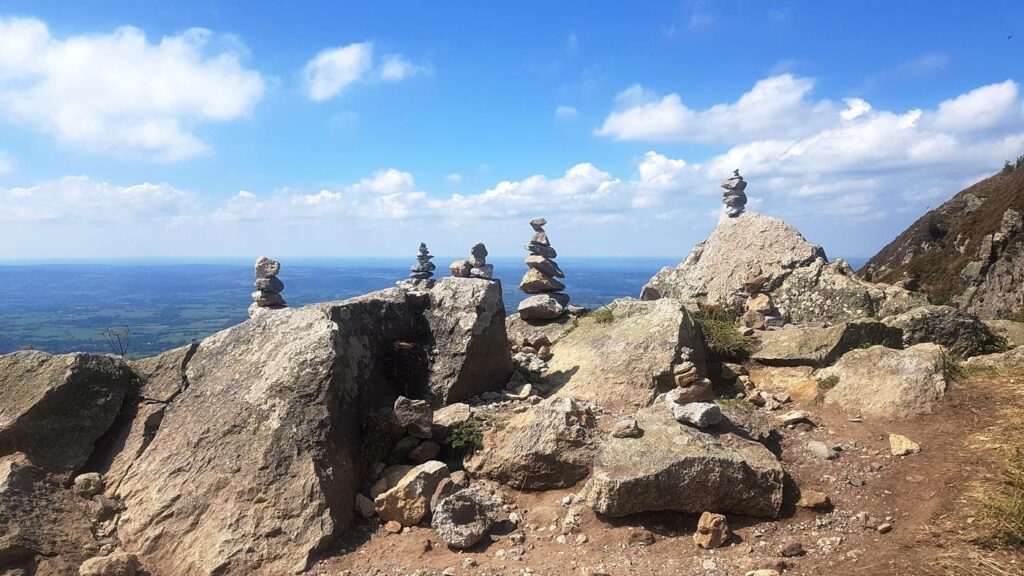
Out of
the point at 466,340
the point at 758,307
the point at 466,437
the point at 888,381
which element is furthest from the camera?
the point at 758,307

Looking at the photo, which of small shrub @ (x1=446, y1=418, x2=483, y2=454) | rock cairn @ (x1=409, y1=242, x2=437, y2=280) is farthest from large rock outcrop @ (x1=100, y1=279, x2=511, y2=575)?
rock cairn @ (x1=409, y1=242, x2=437, y2=280)

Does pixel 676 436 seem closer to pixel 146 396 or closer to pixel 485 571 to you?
pixel 485 571

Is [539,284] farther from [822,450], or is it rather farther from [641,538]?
[641,538]

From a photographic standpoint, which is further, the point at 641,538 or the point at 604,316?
the point at 604,316

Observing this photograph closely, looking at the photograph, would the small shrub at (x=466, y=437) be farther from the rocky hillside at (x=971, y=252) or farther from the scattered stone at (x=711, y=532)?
the rocky hillside at (x=971, y=252)

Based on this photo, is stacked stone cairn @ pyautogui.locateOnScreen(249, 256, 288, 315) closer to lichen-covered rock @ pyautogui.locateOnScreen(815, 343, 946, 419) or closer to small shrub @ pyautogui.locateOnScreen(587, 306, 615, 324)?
small shrub @ pyautogui.locateOnScreen(587, 306, 615, 324)

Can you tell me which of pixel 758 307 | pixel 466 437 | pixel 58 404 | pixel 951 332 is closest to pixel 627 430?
pixel 466 437

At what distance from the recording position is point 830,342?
10.7m

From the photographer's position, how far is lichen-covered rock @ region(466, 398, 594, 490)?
301 inches

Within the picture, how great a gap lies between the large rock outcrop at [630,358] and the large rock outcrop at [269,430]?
2.09 m

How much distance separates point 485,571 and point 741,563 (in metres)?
2.64

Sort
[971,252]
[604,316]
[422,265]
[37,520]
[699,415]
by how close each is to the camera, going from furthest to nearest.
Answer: [971,252] < [422,265] < [604,316] < [699,415] < [37,520]

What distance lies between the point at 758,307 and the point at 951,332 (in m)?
4.75

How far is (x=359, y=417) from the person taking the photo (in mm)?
8398
